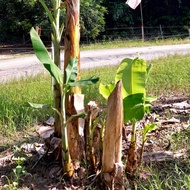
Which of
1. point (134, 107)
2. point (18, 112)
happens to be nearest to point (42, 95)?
point (18, 112)

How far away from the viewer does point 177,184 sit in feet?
7.13

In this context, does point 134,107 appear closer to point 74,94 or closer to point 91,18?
point 74,94

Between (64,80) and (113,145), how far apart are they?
0.52 metres

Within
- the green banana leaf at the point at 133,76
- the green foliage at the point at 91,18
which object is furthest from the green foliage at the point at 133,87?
the green foliage at the point at 91,18

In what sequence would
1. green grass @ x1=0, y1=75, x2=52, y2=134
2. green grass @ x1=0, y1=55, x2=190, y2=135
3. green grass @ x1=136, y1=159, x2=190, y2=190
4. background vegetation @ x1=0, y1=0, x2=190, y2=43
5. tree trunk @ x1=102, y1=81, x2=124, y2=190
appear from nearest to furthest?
tree trunk @ x1=102, y1=81, x2=124, y2=190
green grass @ x1=136, y1=159, x2=190, y2=190
green grass @ x1=0, y1=75, x2=52, y2=134
green grass @ x1=0, y1=55, x2=190, y2=135
background vegetation @ x1=0, y1=0, x2=190, y2=43

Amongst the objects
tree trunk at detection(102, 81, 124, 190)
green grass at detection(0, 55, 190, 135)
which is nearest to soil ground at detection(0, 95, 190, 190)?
tree trunk at detection(102, 81, 124, 190)

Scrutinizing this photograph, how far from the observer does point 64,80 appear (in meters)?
2.26

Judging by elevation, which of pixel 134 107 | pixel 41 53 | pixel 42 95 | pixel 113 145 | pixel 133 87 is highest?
pixel 41 53

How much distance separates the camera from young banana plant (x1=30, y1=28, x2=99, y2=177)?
2.08 metres

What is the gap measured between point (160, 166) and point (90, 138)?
23.3 inches

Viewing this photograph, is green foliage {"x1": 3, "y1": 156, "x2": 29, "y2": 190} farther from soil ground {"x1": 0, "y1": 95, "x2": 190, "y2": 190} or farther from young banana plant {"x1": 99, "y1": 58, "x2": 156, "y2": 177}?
young banana plant {"x1": 99, "y1": 58, "x2": 156, "y2": 177}

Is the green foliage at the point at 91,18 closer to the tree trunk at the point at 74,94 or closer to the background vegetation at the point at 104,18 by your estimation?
the background vegetation at the point at 104,18

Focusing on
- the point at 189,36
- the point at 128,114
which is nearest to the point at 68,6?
the point at 128,114

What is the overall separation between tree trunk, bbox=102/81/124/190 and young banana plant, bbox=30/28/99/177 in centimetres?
20
